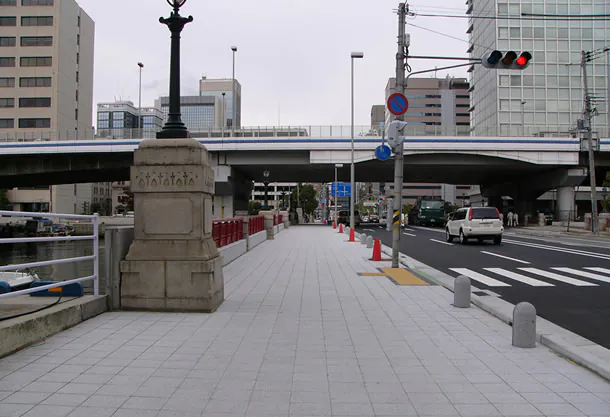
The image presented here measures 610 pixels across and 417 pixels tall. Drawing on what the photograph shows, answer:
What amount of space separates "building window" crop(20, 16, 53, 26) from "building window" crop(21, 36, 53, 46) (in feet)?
6.35

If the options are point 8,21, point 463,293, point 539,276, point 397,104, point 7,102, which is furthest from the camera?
point 7,102

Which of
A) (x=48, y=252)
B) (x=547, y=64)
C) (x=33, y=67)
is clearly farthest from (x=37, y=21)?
(x=48, y=252)

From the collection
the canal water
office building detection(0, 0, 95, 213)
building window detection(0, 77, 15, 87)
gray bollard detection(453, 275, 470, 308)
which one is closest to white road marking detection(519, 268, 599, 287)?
gray bollard detection(453, 275, 470, 308)

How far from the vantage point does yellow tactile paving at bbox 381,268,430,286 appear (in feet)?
36.9

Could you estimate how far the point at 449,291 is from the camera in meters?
10.1

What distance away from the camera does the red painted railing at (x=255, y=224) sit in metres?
23.7

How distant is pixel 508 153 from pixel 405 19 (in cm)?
3312

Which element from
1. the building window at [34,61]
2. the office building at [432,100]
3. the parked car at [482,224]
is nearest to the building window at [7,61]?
the building window at [34,61]

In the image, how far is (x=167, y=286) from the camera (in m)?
7.36

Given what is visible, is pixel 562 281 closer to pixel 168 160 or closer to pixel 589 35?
pixel 168 160

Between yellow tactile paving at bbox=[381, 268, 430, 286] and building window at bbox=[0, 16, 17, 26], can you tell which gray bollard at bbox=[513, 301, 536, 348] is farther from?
building window at bbox=[0, 16, 17, 26]

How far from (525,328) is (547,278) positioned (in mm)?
7088

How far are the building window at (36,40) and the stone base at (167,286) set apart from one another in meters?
74.3

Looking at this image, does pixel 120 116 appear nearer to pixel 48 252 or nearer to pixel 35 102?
pixel 35 102
